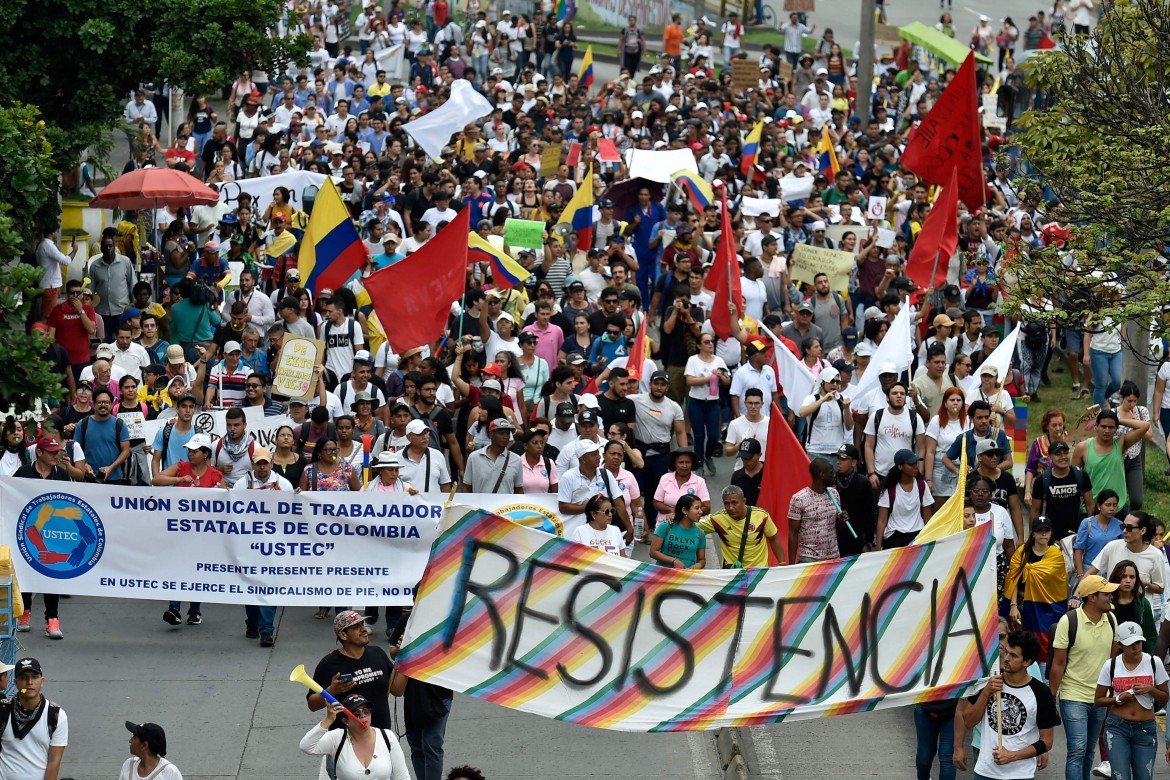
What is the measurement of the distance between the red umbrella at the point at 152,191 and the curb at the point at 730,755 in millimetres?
8914

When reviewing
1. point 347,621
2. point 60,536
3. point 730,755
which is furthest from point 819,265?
point 347,621

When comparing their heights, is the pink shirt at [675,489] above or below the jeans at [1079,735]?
above

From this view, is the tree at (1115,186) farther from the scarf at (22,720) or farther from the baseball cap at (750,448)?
the scarf at (22,720)

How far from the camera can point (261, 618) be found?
13219mm

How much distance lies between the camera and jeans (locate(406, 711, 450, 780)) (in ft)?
34.4

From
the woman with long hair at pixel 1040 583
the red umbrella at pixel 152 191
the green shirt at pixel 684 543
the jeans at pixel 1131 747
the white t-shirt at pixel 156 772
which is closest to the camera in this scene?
the white t-shirt at pixel 156 772

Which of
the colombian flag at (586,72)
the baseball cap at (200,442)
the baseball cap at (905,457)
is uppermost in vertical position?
the colombian flag at (586,72)

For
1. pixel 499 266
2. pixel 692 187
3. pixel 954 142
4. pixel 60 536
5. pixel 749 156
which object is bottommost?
pixel 60 536

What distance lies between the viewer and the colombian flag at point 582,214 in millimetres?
20500

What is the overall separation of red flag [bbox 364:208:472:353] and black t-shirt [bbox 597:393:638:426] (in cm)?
155

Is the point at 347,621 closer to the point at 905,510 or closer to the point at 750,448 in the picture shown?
the point at 750,448

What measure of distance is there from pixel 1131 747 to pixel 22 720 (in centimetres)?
609

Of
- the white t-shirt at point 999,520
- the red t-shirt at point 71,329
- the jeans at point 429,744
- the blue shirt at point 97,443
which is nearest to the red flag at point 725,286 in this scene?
the white t-shirt at point 999,520

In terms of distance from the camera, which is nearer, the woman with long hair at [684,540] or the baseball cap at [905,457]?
the woman with long hair at [684,540]
